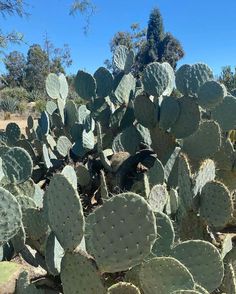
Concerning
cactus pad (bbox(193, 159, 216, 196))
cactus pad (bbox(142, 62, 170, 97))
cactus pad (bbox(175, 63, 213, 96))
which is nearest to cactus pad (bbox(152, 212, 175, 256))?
cactus pad (bbox(193, 159, 216, 196))

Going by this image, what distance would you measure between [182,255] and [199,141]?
80.8 inches

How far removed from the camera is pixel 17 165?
3.06 metres

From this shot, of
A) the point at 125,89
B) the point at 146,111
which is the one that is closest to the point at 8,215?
the point at 146,111

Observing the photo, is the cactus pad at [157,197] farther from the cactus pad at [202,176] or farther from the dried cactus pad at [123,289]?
the dried cactus pad at [123,289]

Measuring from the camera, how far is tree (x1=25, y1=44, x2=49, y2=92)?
4919cm

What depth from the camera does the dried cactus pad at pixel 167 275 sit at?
6.26 feet

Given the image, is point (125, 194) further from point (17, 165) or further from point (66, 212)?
point (17, 165)

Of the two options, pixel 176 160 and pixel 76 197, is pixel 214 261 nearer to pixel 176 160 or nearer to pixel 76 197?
pixel 76 197

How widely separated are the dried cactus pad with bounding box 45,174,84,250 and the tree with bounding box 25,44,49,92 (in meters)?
46.2

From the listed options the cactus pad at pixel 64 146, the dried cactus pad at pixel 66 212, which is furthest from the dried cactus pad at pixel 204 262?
the cactus pad at pixel 64 146

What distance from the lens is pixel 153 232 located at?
1.79 m

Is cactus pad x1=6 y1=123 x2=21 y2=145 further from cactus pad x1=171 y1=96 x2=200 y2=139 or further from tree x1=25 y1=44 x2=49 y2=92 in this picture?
tree x1=25 y1=44 x2=49 y2=92

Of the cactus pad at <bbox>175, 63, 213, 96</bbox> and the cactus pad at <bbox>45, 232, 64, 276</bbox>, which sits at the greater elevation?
the cactus pad at <bbox>175, 63, 213, 96</bbox>

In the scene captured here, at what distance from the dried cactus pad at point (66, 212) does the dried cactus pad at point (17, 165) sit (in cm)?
95
